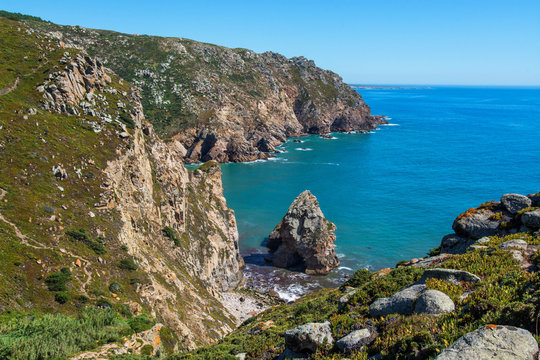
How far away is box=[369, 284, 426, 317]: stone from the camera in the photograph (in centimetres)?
1240

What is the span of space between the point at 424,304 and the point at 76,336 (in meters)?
17.7

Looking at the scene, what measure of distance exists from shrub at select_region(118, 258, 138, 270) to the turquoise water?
108ft

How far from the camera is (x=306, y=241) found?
191 feet

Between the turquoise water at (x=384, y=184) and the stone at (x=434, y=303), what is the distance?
4592 centimetres

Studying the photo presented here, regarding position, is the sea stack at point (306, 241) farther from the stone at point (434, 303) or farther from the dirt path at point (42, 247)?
the stone at point (434, 303)

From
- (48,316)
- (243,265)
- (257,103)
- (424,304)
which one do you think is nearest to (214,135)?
(257,103)

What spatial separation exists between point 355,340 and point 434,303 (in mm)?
2998

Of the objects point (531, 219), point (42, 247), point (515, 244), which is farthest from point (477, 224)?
point (42, 247)

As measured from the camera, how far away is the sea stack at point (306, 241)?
57.5 m

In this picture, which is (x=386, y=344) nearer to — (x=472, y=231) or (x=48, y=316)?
(x=472, y=231)

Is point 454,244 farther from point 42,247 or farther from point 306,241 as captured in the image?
point 306,241

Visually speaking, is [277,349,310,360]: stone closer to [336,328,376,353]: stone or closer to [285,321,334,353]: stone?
[285,321,334,353]: stone

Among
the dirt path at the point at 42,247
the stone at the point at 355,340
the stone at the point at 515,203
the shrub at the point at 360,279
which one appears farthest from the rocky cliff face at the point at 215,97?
the stone at the point at 355,340

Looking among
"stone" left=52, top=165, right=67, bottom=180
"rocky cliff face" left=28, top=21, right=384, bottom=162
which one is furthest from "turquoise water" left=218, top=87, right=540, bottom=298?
"stone" left=52, top=165, right=67, bottom=180
